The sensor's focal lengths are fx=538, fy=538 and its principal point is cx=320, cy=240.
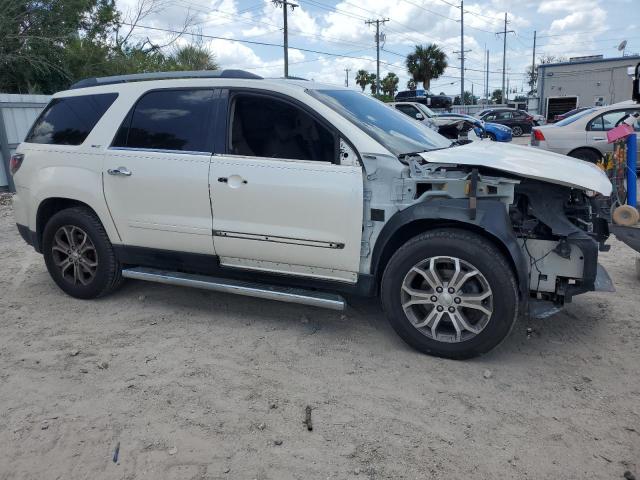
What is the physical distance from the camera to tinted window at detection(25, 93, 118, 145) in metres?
4.64

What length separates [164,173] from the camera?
4.19 metres

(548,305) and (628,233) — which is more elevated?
(628,233)

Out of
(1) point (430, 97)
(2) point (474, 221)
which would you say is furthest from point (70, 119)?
(1) point (430, 97)

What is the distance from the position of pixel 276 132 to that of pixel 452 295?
1.70m

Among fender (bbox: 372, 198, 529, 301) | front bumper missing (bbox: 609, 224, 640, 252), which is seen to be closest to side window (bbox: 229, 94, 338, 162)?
fender (bbox: 372, 198, 529, 301)

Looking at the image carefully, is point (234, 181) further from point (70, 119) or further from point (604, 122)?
point (604, 122)

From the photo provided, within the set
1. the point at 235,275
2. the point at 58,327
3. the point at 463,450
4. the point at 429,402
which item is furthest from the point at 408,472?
the point at 58,327

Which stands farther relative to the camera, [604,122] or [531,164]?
[604,122]

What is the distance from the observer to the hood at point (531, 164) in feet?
11.2

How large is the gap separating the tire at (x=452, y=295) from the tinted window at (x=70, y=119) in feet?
9.45

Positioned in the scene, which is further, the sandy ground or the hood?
the hood

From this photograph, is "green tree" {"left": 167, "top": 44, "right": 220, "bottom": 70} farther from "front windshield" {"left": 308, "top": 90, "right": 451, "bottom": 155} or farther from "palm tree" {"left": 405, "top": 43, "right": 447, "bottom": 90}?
"palm tree" {"left": 405, "top": 43, "right": 447, "bottom": 90}

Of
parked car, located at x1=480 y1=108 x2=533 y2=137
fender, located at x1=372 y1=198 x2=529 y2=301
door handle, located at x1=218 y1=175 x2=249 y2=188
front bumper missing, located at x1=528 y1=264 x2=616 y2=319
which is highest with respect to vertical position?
parked car, located at x1=480 y1=108 x2=533 y2=137

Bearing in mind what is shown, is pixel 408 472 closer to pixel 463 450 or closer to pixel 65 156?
pixel 463 450
